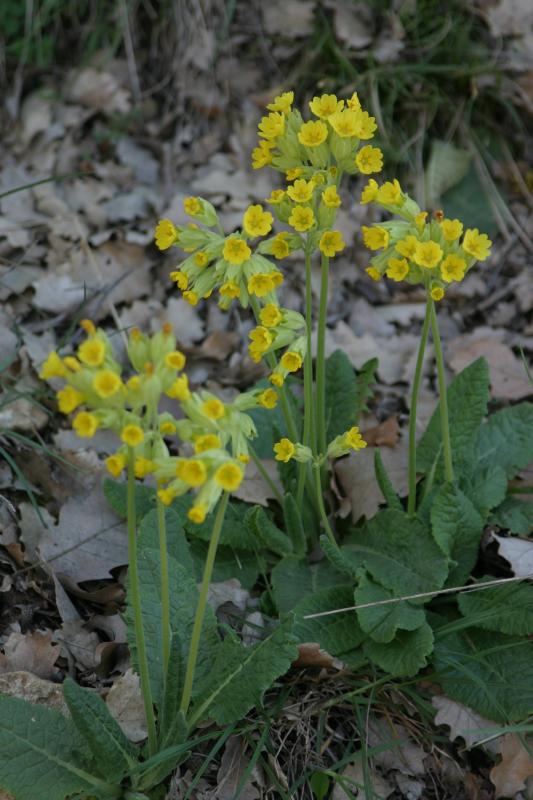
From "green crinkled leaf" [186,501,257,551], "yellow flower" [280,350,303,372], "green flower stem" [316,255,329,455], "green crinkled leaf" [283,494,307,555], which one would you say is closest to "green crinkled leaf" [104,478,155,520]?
"green crinkled leaf" [186,501,257,551]

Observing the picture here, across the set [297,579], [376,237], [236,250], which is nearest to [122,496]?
[297,579]

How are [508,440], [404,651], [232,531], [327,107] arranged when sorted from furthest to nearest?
1. [508,440]
2. [232,531]
3. [404,651]
4. [327,107]

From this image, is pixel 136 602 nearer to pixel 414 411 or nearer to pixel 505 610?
pixel 414 411

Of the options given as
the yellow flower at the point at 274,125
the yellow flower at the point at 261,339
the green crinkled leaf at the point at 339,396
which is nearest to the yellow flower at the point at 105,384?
the yellow flower at the point at 261,339

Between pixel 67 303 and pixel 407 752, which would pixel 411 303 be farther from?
pixel 407 752

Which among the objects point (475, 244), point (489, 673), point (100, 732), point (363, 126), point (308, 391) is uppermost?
point (363, 126)

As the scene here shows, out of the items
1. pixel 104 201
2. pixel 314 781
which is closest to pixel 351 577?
pixel 314 781

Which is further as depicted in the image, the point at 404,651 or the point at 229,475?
the point at 404,651
